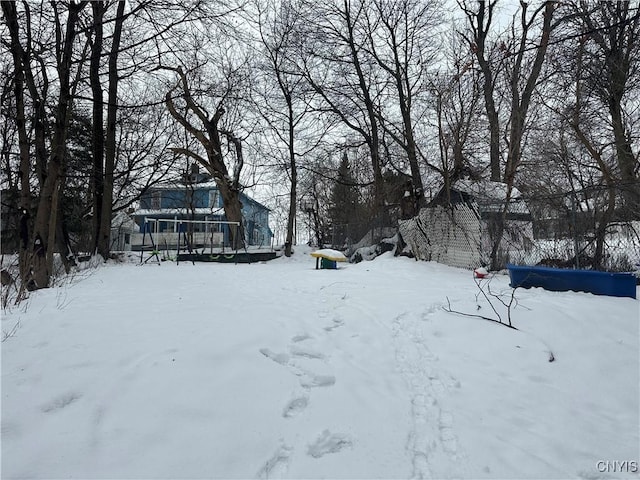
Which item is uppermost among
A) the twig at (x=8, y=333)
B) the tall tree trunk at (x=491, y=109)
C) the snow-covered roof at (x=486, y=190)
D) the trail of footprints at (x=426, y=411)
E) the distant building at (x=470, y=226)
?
the tall tree trunk at (x=491, y=109)

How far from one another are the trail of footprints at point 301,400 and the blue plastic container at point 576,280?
3.53m

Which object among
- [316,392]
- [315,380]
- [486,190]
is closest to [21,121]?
[315,380]

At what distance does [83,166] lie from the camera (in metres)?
13.4

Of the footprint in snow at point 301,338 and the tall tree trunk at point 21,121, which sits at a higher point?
the tall tree trunk at point 21,121

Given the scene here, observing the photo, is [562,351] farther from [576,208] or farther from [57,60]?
[57,60]

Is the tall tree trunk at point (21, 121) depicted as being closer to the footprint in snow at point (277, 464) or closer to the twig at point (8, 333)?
the twig at point (8, 333)

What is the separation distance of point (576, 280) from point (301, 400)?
480 cm

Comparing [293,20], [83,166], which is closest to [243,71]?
[293,20]

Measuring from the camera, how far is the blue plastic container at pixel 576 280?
484 centimetres

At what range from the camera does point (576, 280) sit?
16.9 ft

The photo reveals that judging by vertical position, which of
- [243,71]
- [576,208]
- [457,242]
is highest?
[243,71]

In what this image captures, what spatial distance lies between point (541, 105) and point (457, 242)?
3895mm

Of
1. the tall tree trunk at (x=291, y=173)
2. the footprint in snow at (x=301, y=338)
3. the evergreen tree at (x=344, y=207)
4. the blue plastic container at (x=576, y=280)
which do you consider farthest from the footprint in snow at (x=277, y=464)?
the tall tree trunk at (x=291, y=173)

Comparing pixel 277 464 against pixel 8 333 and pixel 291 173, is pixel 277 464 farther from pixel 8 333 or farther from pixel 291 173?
pixel 291 173
